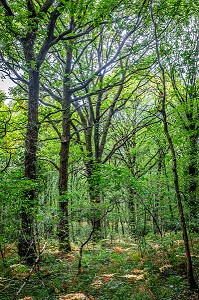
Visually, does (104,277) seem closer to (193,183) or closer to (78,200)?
(78,200)

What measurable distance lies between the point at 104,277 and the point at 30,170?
13.7 ft

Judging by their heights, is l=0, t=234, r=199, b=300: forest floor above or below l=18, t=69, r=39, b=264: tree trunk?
below

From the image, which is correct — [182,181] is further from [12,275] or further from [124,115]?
[124,115]

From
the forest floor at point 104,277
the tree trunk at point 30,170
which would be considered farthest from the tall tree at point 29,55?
the forest floor at point 104,277

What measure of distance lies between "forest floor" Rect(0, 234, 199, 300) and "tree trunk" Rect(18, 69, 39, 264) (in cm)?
53

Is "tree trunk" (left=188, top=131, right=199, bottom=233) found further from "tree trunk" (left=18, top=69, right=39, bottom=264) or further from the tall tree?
the tall tree

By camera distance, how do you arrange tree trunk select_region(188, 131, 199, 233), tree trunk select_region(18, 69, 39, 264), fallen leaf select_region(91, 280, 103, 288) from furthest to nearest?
1. tree trunk select_region(188, 131, 199, 233)
2. tree trunk select_region(18, 69, 39, 264)
3. fallen leaf select_region(91, 280, 103, 288)

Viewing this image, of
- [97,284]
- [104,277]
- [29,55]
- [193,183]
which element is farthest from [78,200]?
[29,55]

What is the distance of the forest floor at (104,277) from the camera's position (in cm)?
556

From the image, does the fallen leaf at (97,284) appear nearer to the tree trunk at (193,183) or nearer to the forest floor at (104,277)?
the forest floor at (104,277)

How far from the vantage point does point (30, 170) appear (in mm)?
8250

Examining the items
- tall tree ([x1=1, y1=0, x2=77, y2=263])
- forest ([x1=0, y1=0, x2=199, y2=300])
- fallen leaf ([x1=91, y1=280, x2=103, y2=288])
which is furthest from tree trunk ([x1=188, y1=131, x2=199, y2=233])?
tall tree ([x1=1, y1=0, x2=77, y2=263])

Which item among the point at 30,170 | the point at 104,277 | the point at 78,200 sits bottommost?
the point at 104,277

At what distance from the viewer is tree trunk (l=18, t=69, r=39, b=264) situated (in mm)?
7316
